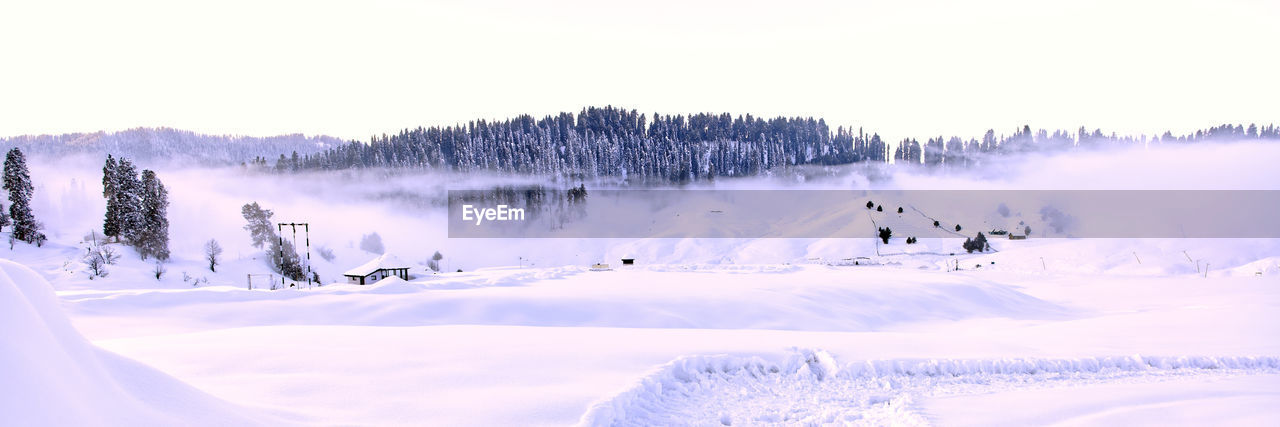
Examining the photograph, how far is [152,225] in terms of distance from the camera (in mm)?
59000

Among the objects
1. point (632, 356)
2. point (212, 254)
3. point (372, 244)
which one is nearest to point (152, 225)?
point (212, 254)

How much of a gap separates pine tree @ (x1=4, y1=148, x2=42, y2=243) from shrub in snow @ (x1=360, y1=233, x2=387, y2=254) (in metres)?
44.7

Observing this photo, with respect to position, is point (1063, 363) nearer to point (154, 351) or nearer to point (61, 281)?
point (154, 351)

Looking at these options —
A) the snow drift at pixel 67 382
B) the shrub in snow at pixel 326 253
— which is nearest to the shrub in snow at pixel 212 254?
the shrub in snow at pixel 326 253

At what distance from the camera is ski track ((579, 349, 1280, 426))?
8633mm

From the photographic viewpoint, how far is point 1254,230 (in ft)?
295

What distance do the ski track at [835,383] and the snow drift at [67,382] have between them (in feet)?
13.8

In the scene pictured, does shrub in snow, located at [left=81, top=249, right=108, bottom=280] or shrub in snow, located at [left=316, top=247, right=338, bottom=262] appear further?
shrub in snow, located at [left=316, top=247, right=338, bottom=262]

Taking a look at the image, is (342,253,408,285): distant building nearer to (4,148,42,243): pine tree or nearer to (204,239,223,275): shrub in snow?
(204,239,223,275): shrub in snow

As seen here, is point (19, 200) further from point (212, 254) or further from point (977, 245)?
point (977, 245)

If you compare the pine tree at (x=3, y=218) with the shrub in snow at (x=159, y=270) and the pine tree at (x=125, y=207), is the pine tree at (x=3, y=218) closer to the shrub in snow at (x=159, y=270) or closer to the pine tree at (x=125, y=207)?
the pine tree at (x=125, y=207)

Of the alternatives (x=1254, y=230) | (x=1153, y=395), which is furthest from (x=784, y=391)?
(x=1254, y=230)

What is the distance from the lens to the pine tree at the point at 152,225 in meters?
58.3

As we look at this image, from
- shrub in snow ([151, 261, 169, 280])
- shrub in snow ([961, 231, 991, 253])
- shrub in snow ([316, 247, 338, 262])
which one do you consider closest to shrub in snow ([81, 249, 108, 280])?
shrub in snow ([151, 261, 169, 280])
